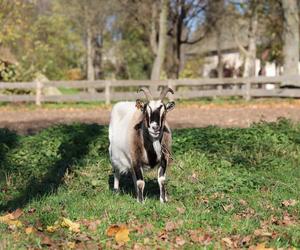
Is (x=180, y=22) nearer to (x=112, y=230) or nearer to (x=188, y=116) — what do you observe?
(x=188, y=116)

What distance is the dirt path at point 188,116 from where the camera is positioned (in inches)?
683

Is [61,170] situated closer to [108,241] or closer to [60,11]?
[108,241]

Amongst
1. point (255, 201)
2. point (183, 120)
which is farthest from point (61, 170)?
point (183, 120)

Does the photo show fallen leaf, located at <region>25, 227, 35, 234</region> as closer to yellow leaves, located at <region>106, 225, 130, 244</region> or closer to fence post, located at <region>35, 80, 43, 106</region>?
yellow leaves, located at <region>106, 225, 130, 244</region>

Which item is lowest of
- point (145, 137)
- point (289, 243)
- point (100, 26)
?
point (289, 243)

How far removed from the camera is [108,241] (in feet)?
19.6

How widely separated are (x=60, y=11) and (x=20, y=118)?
1297 inches

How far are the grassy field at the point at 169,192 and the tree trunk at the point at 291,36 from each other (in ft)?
49.8

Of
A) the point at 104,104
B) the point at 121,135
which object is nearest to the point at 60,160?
the point at 121,135

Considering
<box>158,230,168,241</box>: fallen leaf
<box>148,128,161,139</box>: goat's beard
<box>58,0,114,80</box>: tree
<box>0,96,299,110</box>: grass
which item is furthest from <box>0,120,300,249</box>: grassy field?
<box>58,0,114,80</box>: tree

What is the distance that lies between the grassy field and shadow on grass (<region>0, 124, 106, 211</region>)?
0.06 feet

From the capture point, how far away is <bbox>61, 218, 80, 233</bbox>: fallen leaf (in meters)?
6.24

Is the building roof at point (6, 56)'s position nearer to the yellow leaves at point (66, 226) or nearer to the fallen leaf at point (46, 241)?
the yellow leaves at point (66, 226)

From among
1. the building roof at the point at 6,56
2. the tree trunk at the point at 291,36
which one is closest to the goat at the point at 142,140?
the tree trunk at the point at 291,36
